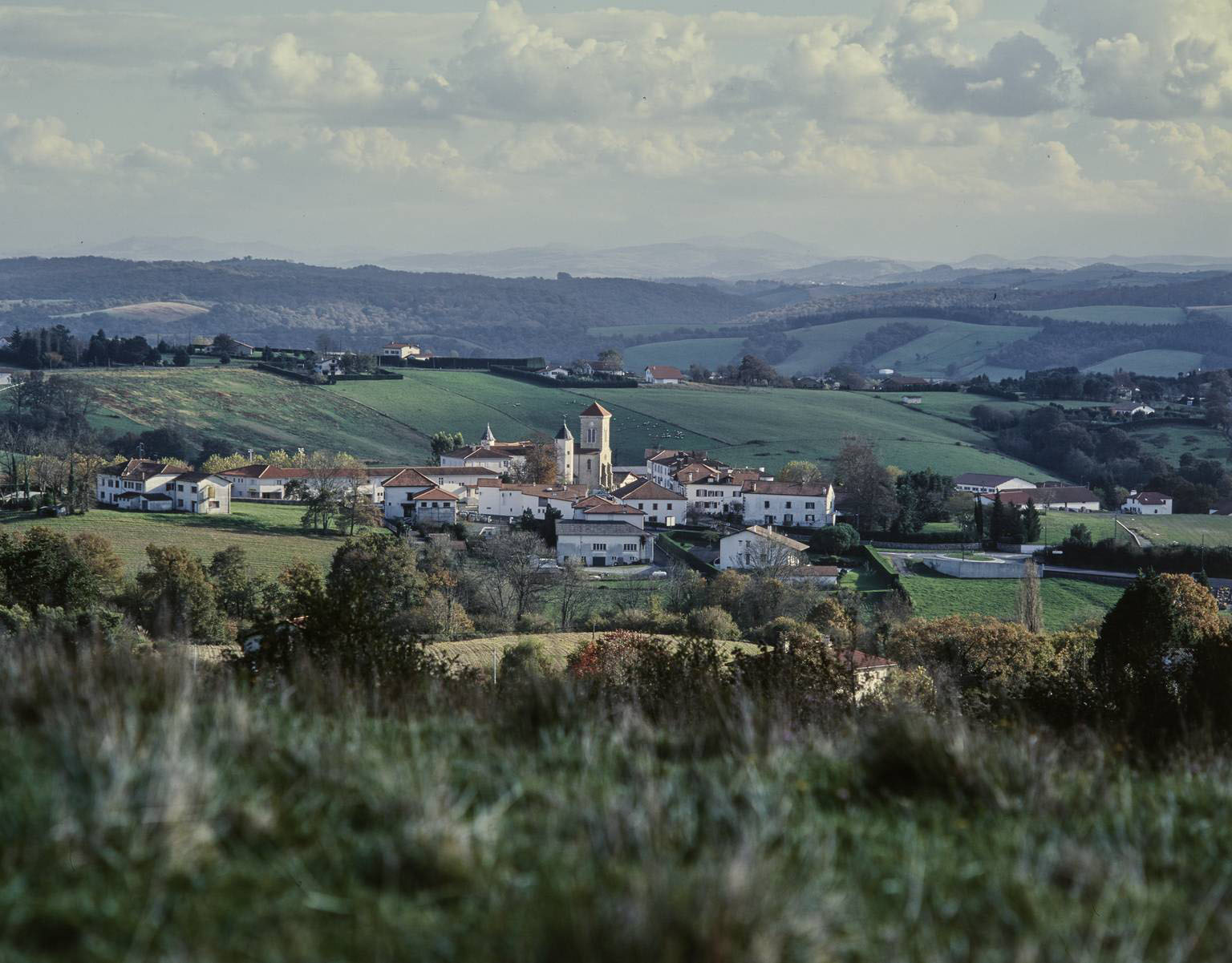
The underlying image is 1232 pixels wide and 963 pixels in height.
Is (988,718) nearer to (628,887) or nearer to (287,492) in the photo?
(628,887)

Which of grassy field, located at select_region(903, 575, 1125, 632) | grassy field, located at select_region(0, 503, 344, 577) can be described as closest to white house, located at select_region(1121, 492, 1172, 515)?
grassy field, located at select_region(903, 575, 1125, 632)

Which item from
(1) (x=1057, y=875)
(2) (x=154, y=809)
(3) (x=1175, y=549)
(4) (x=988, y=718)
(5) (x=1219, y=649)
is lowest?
(3) (x=1175, y=549)

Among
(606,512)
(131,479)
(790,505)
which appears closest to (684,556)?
(606,512)

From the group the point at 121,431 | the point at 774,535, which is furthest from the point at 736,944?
the point at 121,431

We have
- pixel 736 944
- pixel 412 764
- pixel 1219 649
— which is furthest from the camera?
pixel 1219 649

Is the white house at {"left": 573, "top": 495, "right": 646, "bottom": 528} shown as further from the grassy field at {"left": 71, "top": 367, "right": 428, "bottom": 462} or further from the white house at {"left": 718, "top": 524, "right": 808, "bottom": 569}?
the grassy field at {"left": 71, "top": 367, "right": 428, "bottom": 462}

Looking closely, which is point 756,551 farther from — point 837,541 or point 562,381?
point 562,381
